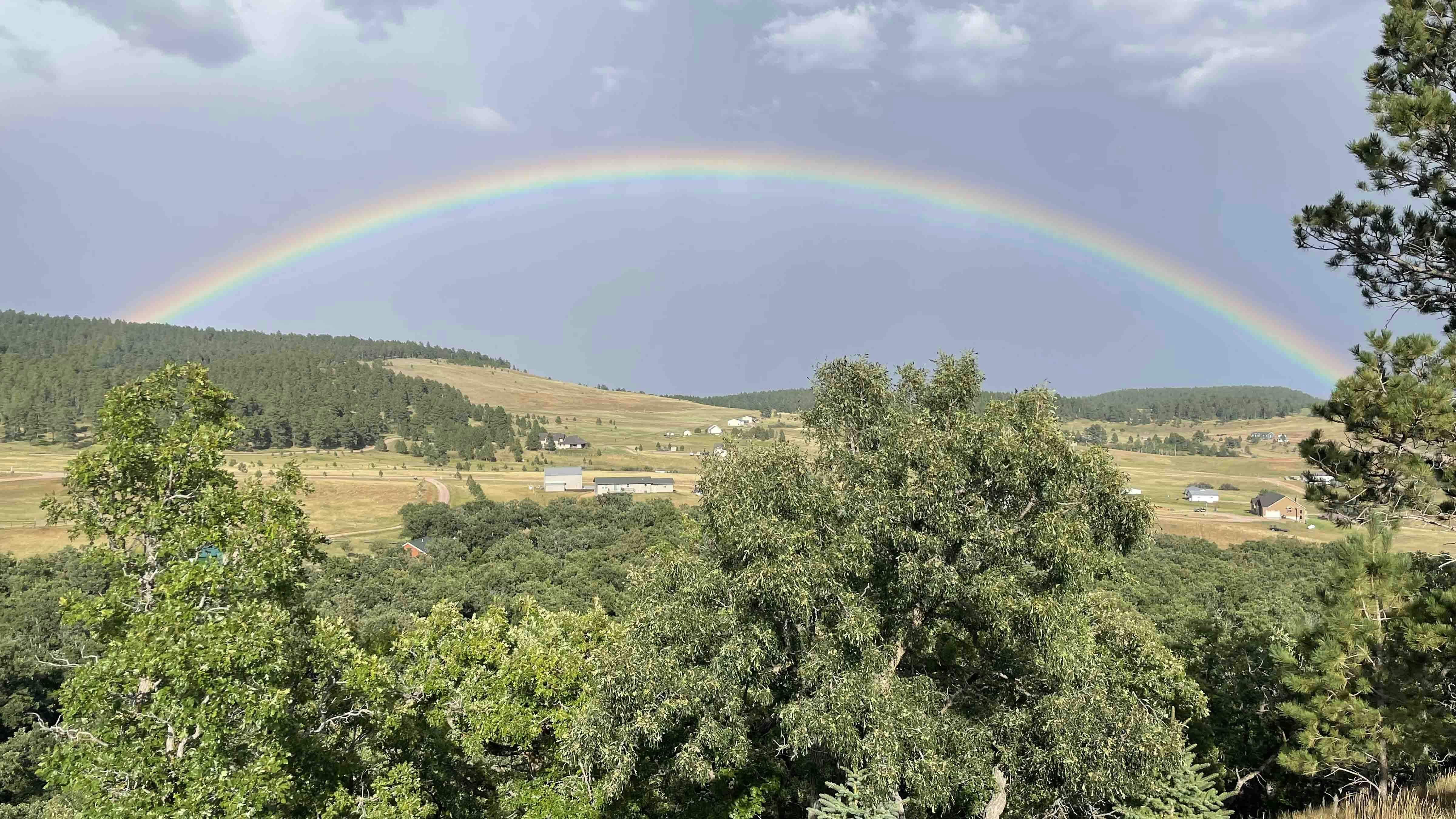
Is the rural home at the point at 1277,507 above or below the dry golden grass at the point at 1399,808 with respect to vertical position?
below

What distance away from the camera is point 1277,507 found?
403ft

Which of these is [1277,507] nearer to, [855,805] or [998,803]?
[998,803]

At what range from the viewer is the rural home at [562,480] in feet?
396

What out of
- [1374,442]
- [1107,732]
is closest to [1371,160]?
[1374,442]

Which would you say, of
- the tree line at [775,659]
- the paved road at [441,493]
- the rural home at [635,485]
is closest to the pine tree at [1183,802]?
the tree line at [775,659]

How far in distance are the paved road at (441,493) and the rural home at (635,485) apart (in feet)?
72.9

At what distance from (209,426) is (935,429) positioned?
12323 millimetres

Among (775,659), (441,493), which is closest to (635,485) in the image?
(441,493)

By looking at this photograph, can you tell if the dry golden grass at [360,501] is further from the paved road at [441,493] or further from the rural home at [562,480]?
the rural home at [562,480]

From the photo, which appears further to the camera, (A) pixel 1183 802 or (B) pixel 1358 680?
(B) pixel 1358 680

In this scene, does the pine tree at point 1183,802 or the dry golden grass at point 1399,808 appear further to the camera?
the pine tree at point 1183,802

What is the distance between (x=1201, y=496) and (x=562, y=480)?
112547 millimetres

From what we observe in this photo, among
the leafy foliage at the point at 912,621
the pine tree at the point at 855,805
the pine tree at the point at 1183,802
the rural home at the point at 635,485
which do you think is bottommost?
the rural home at the point at 635,485

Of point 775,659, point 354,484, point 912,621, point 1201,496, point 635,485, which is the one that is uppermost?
point 912,621
